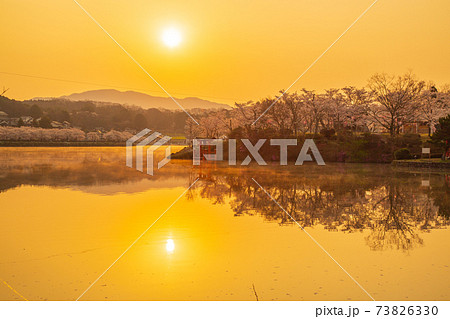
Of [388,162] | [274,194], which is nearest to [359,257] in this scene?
[274,194]

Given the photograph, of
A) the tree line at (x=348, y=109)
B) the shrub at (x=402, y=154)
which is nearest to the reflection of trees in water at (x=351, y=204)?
the shrub at (x=402, y=154)

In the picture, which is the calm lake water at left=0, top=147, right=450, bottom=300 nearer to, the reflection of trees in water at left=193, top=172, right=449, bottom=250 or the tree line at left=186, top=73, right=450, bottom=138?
the reflection of trees in water at left=193, top=172, right=449, bottom=250

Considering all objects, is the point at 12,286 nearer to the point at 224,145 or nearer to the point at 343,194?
the point at 343,194

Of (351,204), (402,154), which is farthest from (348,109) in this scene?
(351,204)

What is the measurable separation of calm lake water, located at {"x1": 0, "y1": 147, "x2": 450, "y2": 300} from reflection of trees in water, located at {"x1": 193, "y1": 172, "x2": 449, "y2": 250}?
0.22ft

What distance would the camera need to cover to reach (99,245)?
10.7 m

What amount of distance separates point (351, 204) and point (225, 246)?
26.8 feet

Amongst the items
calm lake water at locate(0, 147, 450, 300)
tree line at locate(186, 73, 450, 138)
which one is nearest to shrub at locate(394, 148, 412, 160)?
tree line at locate(186, 73, 450, 138)

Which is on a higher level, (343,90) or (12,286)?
(343,90)

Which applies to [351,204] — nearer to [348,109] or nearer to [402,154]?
[402,154]

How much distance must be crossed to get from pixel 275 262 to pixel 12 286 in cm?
497

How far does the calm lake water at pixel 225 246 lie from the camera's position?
7684 mm

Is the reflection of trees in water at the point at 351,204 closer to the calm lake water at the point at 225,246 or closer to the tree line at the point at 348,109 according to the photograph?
the calm lake water at the point at 225,246

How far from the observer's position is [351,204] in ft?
56.9
